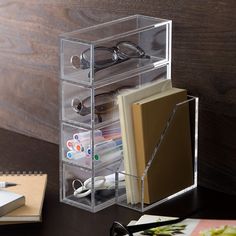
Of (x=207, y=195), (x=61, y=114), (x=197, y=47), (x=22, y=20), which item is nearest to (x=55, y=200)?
(x=61, y=114)

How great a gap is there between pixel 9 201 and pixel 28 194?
0.08 meters

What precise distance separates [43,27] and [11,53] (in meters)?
0.16

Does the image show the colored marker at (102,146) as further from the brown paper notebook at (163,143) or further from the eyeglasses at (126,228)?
the eyeglasses at (126,228)

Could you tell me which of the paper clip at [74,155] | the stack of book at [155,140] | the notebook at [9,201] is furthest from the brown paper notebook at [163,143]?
the notebook at [9,201]

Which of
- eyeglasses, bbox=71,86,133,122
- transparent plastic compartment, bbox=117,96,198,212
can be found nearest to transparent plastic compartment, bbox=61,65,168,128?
eyeglasses, bbox=71,86,133,122

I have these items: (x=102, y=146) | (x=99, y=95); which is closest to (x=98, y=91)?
(x=99, y=95)

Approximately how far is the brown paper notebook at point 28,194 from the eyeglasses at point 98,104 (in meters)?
0.17

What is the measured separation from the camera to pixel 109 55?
1543 mm

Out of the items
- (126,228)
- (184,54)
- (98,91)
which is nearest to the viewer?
(126,228)

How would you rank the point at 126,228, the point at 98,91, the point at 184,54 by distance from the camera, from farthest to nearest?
the point at 184,54
the point at 98,91
the point at 126,228

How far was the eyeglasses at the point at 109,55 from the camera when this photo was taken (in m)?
1.50

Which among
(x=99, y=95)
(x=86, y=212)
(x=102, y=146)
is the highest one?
(x=99, y=95)

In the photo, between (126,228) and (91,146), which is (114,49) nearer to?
(91,146)

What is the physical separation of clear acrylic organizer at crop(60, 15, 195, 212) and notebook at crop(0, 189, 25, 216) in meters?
0.12
